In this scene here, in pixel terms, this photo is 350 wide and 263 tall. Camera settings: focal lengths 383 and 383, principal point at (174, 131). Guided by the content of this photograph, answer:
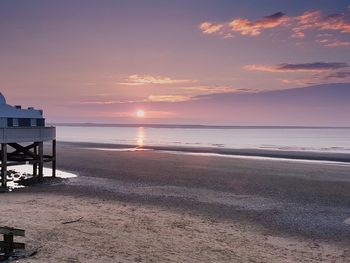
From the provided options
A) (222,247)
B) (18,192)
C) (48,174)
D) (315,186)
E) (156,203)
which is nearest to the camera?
(222,247)

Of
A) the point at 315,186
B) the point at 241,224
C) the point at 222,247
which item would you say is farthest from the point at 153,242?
the point at 315,186

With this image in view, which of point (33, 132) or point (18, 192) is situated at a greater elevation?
point (33, 132)

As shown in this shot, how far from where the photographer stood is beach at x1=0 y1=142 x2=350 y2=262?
15305 millimetres

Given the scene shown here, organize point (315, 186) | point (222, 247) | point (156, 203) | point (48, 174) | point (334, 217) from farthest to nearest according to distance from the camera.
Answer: point (48, 174), point (315, 186), point (156, 203), point (334, 217), point (222, 247)

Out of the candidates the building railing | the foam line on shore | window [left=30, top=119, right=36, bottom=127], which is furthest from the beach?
the foam line on shore

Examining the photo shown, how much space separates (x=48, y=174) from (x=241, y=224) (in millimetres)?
24599

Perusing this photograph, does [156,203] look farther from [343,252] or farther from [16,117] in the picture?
[16,117]

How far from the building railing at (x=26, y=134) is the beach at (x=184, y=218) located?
13.5 ft

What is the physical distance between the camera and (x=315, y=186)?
3275 cm

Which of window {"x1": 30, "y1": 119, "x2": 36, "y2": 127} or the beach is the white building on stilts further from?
the beach

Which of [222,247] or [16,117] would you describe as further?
[16,117]

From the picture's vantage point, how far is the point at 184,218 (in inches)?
832

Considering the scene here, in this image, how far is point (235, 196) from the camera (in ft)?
92.2

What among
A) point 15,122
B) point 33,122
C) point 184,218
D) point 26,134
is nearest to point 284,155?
point 33,122
